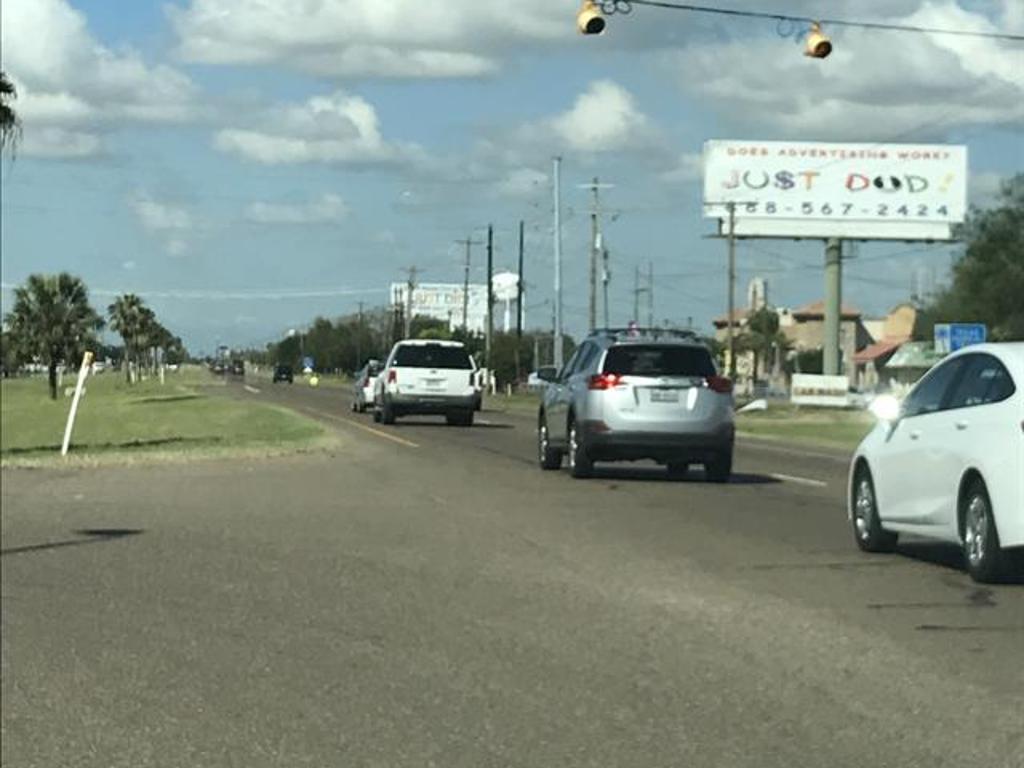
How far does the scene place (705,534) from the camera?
1535cm

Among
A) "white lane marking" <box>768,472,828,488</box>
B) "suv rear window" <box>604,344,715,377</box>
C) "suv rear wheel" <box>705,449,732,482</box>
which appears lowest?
"white lane marking" <box>768,472,828,488</box>

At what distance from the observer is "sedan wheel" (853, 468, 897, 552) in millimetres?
13492

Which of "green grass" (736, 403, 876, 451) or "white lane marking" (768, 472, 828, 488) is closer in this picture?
"white lane marking" (768, 472, 828, 488)

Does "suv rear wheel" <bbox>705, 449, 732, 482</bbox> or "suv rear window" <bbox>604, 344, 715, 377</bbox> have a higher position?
"suv rear window" <bbox>604, 344, 715, 377</bbox>

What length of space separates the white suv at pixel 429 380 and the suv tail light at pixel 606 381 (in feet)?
58.8

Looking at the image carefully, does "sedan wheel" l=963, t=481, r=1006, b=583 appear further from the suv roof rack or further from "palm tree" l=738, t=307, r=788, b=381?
"palm tree" l=738, t=307, r=788, b=381

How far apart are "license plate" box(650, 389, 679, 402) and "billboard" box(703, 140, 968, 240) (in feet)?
177

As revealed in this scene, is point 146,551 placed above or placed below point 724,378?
below

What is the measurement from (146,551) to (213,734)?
632cm

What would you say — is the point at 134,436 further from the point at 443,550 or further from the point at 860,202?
the point at 860,202

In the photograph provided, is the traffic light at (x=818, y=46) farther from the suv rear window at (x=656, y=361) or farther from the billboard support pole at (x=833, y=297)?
the billboard support pole at (x=833, y=297)

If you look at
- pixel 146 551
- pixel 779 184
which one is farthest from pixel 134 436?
pixel 779 184

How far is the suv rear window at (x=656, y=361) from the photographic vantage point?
21.1 m

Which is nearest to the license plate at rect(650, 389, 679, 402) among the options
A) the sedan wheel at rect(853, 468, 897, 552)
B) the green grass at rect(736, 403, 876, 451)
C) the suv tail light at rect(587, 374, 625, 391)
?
the suv tail light at rect(587, 374, 625, 391)
